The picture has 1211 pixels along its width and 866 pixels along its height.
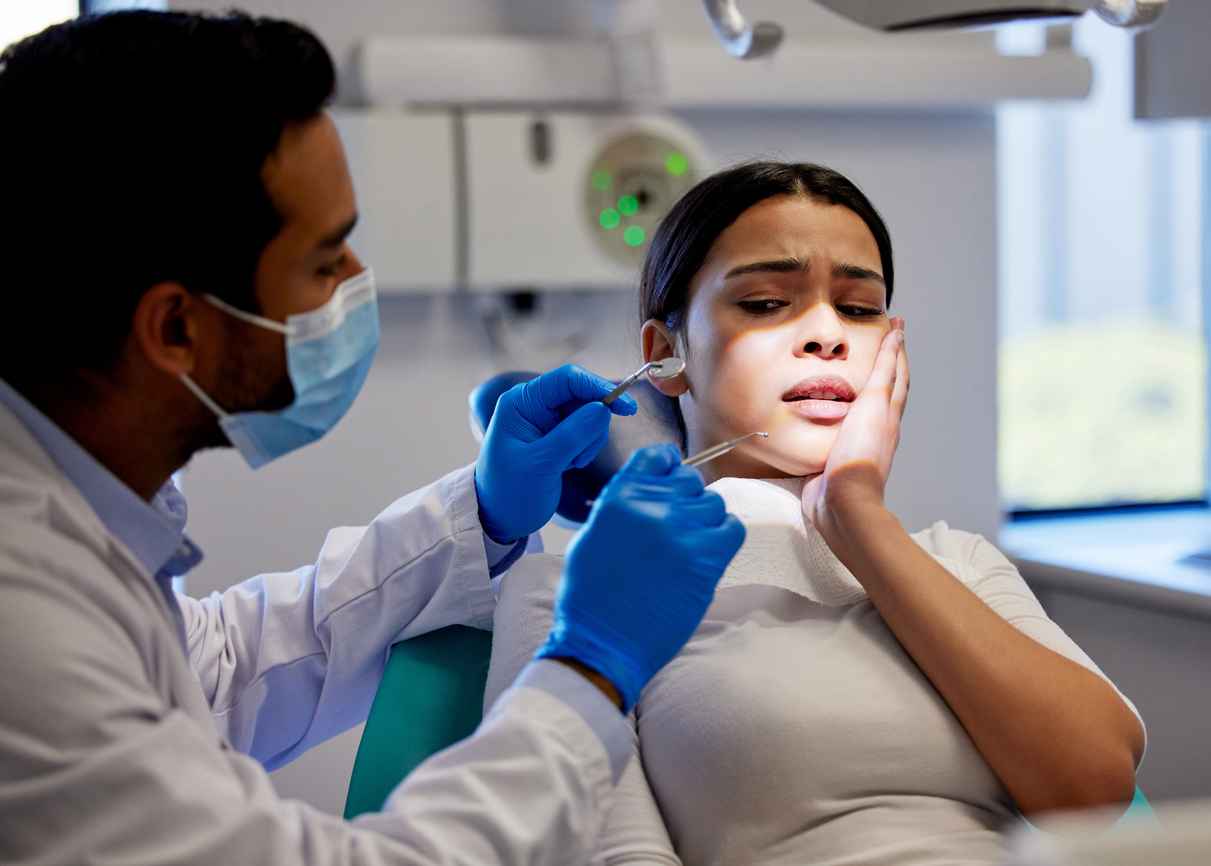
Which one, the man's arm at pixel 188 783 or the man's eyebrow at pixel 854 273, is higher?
the man's eyebrow at pixel 854 273

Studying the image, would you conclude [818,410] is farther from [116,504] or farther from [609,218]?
[609,218]

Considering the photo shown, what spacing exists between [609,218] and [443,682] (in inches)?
42.7

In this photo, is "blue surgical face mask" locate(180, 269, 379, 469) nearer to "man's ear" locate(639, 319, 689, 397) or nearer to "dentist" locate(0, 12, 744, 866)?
"dentist" locate(0, 12, 744, 866)

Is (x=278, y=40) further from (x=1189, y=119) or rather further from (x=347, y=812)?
(x=1189, y=119)

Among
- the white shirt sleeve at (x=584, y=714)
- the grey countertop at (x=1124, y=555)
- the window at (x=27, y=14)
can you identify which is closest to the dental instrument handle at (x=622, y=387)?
the white shirt sleeve at (x=584, y=714)

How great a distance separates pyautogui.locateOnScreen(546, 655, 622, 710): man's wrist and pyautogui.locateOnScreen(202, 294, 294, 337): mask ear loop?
0.39 meters

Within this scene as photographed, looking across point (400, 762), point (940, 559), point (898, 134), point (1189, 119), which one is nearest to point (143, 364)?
point (400, 762)

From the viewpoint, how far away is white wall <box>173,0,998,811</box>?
2.37 meters

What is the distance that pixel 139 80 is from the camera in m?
1.11

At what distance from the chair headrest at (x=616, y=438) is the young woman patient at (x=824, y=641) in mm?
125

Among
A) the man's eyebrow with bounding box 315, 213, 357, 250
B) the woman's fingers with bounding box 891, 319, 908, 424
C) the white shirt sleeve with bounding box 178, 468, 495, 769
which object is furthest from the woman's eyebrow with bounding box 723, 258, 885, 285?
the man's eyebrow with bounding box 315, 213, 357, 250

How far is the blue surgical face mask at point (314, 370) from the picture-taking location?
1.22 m

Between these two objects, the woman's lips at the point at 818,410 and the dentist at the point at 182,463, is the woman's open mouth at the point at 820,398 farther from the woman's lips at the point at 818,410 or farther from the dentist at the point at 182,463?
the dentist at the point at 182,463

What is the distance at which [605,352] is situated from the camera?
2555mm
